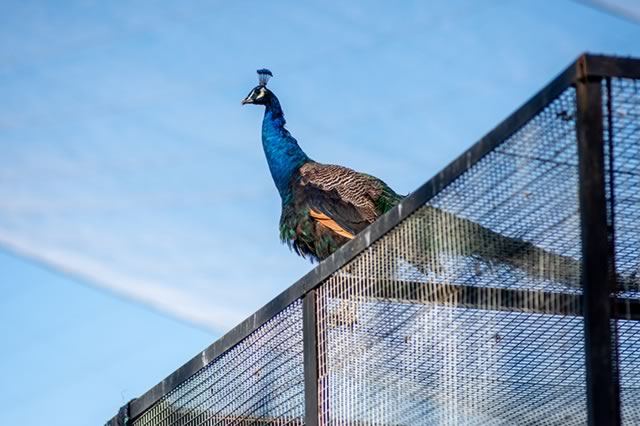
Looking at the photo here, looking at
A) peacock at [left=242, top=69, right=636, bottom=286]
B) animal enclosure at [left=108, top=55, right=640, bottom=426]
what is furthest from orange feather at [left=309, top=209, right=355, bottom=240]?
animal enclosure at [left=108, top=55, right=640, bottom=426]

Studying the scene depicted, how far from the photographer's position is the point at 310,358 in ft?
11.5

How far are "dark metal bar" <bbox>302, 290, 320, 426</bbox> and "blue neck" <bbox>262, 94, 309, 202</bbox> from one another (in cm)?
328

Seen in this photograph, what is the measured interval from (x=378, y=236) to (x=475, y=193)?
0.44 m

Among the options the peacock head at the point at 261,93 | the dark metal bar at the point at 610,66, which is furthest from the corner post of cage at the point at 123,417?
the peacock head at the point at 261,93

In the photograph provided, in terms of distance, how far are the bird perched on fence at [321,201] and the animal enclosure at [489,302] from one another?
8.18 feet

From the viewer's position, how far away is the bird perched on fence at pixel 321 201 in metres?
6.51

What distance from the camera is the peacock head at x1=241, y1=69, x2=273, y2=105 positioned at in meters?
7.66

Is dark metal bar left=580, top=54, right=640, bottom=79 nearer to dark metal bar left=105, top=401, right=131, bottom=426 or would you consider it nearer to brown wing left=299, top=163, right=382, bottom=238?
dark metal bar left=105, top=401, right=131, bottom=426

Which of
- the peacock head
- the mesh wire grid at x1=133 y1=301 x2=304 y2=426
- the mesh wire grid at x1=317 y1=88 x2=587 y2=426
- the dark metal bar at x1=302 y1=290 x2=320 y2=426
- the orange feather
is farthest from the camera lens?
the peacock head

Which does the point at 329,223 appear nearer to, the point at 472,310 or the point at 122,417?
the point at 122,417

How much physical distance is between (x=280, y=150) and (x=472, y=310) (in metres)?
4.26

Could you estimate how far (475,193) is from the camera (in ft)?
9.41

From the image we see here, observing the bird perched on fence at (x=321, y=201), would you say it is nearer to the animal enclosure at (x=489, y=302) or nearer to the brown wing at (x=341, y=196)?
the brown wing at (x=341, y=196)

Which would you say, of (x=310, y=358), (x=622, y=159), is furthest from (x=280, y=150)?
(x=622, y=159)
